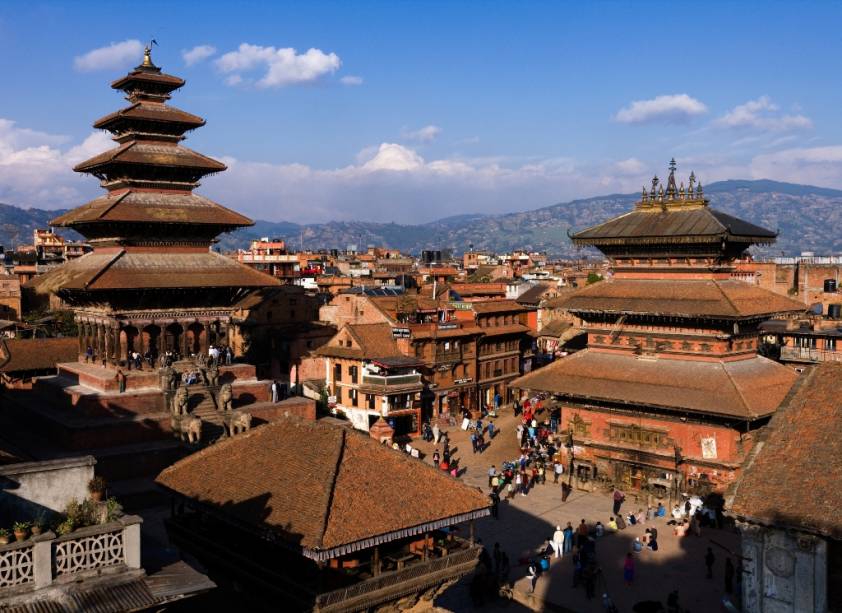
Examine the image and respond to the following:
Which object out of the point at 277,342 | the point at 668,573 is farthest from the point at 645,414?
the point at 277,342

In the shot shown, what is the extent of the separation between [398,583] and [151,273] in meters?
27.9

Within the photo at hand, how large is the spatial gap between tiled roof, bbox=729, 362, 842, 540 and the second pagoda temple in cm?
2880

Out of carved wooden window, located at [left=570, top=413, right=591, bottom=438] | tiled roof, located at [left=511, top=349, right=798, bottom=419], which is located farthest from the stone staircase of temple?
carved wooden window, located at [left=570, top=413, right=591, bottom=438]

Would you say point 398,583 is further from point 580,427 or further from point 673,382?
point 580,427

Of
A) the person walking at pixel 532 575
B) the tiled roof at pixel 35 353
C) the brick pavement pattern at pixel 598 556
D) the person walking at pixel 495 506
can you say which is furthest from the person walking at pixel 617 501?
the tiled roof at pixel 35 353

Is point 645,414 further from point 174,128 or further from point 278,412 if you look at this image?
point 174,128

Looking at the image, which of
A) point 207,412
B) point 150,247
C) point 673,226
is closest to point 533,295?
point 673,226

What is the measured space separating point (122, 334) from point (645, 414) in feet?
84.0

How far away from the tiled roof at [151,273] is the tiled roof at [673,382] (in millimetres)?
15857

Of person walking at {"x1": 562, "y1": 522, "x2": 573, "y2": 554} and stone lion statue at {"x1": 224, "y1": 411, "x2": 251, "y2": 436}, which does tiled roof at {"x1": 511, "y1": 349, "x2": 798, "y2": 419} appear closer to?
person walking at {"x1": 562, "y1": 522, "x2": 573, "y2": 554}

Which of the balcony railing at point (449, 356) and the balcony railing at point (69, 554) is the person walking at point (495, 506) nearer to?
the balcony railing at point (449, 356)

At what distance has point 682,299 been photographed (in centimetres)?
3888

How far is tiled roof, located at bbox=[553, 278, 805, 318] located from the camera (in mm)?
37469

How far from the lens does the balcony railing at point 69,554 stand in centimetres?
1121
